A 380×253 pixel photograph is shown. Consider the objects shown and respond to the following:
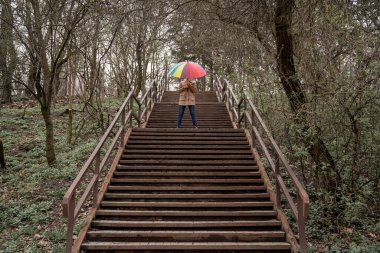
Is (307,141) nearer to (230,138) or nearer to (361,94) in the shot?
(361,94)

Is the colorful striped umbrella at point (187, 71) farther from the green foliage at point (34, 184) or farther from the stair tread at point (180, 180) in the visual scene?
the green foliage at point (34, 184)

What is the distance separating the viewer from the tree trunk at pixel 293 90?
554 centimetres

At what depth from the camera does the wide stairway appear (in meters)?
4.63

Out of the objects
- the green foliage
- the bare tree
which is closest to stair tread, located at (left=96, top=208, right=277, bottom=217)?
the green foliage

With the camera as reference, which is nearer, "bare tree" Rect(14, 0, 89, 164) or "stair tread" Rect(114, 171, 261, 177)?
"stair tread" Rect(114, 171, 261, 177)

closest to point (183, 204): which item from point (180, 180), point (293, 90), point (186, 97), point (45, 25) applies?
point (180, 180)

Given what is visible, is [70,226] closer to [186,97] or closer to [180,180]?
[180,180]

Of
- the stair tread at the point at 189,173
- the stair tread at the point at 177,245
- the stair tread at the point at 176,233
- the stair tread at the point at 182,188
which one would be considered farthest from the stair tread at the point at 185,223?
the stair tread at the point at 189,173

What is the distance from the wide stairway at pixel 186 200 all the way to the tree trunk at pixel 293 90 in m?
1.03

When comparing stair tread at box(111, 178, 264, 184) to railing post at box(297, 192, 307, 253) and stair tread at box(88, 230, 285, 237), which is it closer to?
stair tread at box(88, 230, 285, 237)

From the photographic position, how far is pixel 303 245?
4172mm

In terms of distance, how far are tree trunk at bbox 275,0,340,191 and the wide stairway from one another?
103cm

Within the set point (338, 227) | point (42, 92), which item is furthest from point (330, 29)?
point (42, 92)

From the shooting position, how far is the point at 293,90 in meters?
6.19
